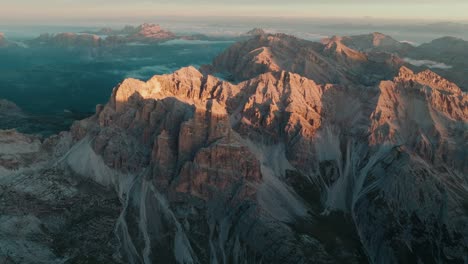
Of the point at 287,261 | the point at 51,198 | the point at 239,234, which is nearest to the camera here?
the point at 287,261

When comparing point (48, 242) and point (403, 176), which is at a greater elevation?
point (403, 176)

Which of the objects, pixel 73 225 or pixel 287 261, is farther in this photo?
pixel 73 225

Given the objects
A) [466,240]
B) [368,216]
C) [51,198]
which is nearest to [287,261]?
[368,216]

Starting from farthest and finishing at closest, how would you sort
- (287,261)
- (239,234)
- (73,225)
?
(73,225) < (239,234) < (287,261)

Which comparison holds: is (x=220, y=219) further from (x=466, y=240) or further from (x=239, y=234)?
(x=466, y=240)

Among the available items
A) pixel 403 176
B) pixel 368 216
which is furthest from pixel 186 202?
pixel 403 176

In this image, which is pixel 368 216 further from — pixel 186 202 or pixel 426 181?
pixel 186 202

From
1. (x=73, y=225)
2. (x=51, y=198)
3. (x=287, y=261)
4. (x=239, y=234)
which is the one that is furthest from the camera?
(x=51, y=198)

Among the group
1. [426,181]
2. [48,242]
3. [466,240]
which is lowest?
[48,242]

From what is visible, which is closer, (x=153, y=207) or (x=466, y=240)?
(x=466, y=240)
